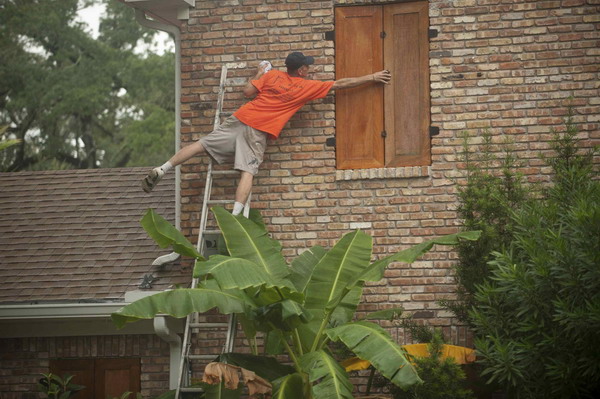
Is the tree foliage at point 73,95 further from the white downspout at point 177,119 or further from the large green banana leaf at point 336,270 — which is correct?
the large green banana leaf at point 336,270

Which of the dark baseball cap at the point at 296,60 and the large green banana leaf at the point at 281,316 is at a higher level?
the dark baseball cap at the point at 296,60

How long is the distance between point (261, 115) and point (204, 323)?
2.22 m

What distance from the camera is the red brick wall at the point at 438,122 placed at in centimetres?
965

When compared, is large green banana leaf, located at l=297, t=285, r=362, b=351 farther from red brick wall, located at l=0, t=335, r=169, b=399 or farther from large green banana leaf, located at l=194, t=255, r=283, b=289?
red brick wall, located at l=0, t=335, r=169, b=399

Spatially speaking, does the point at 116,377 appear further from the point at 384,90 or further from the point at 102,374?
the point at 384,90

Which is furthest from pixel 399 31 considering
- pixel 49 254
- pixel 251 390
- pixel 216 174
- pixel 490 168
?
pixel 49 254

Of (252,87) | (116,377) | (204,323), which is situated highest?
(252,87)

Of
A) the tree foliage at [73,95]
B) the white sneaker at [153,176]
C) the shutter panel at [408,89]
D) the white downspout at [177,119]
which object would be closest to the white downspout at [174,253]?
the white downspout at [177,119]

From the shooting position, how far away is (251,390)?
26.9 feet

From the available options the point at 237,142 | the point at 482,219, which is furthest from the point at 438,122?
the point at 237,142

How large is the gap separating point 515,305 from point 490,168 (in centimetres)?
173

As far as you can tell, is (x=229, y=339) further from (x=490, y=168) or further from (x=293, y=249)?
(x=490, y=168)

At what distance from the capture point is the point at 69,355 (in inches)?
421

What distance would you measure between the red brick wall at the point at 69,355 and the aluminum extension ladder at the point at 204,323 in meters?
0.76
